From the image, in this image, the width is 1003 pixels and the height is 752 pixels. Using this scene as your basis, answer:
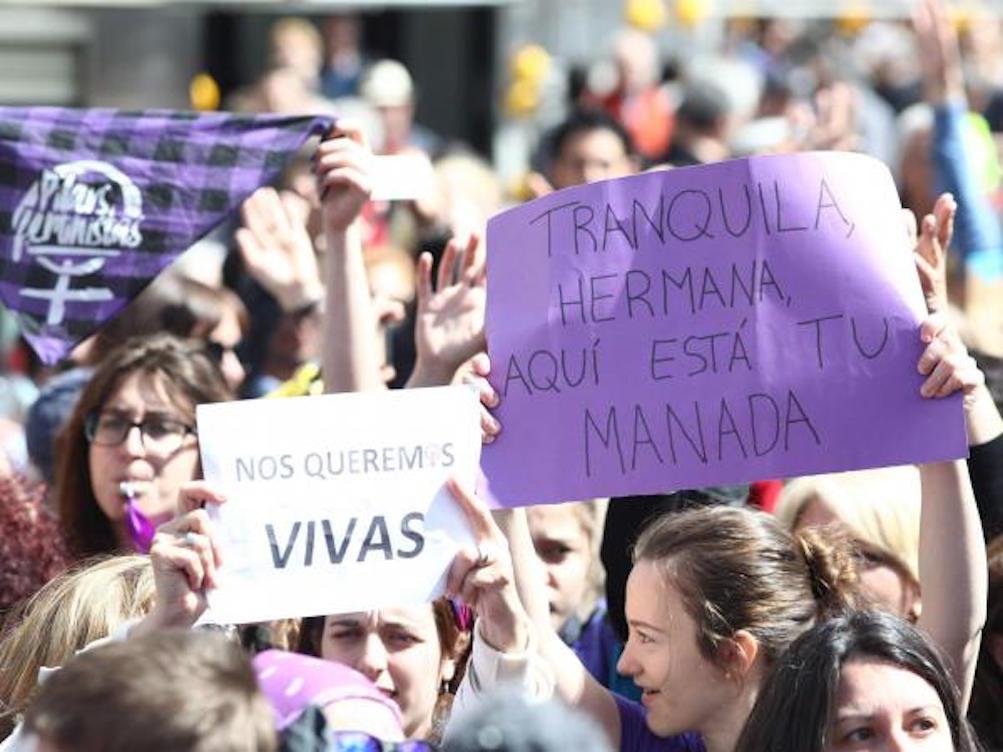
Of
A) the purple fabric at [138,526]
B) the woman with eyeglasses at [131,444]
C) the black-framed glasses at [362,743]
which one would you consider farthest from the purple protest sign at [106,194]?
the black-framed glasses at [362,743]

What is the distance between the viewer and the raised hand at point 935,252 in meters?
4.08

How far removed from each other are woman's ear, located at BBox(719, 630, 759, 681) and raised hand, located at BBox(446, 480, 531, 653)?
0.37 m

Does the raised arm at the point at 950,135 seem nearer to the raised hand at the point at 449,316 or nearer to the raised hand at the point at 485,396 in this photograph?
the raised hand at the point at 449,316

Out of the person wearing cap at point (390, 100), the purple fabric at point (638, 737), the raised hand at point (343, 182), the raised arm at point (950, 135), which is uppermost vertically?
the person wearing cap at point (390, 100)

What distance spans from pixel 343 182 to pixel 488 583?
4.46ft

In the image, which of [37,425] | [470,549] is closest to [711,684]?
[470,549]

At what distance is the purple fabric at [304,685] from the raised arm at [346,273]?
1598mm

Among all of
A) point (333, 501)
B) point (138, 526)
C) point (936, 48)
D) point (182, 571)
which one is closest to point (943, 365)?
point (333, 501)

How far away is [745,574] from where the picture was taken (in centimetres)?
368

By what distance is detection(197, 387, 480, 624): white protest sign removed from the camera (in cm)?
339

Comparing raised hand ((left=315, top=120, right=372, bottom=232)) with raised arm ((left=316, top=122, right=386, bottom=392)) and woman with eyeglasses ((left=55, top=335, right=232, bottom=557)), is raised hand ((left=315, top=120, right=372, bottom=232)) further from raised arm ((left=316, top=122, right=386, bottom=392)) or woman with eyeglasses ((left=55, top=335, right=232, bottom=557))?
woman with eyeglasses ((left=55, top=335, right=232, bottom=557))

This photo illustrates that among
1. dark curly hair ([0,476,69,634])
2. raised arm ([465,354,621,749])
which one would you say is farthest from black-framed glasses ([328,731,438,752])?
dark curly hair ([0,476,69,634])

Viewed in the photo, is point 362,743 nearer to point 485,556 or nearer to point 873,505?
point 485,556

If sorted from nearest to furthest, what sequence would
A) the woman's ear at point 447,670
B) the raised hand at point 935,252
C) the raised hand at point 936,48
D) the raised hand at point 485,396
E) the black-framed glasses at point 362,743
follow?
the black-framed glasses at point 362,743 → the raised hand at point 485,396 → the woman's ear at point 447,670 → the raised hand at point 935,252 → the raised hand at point 936,48
